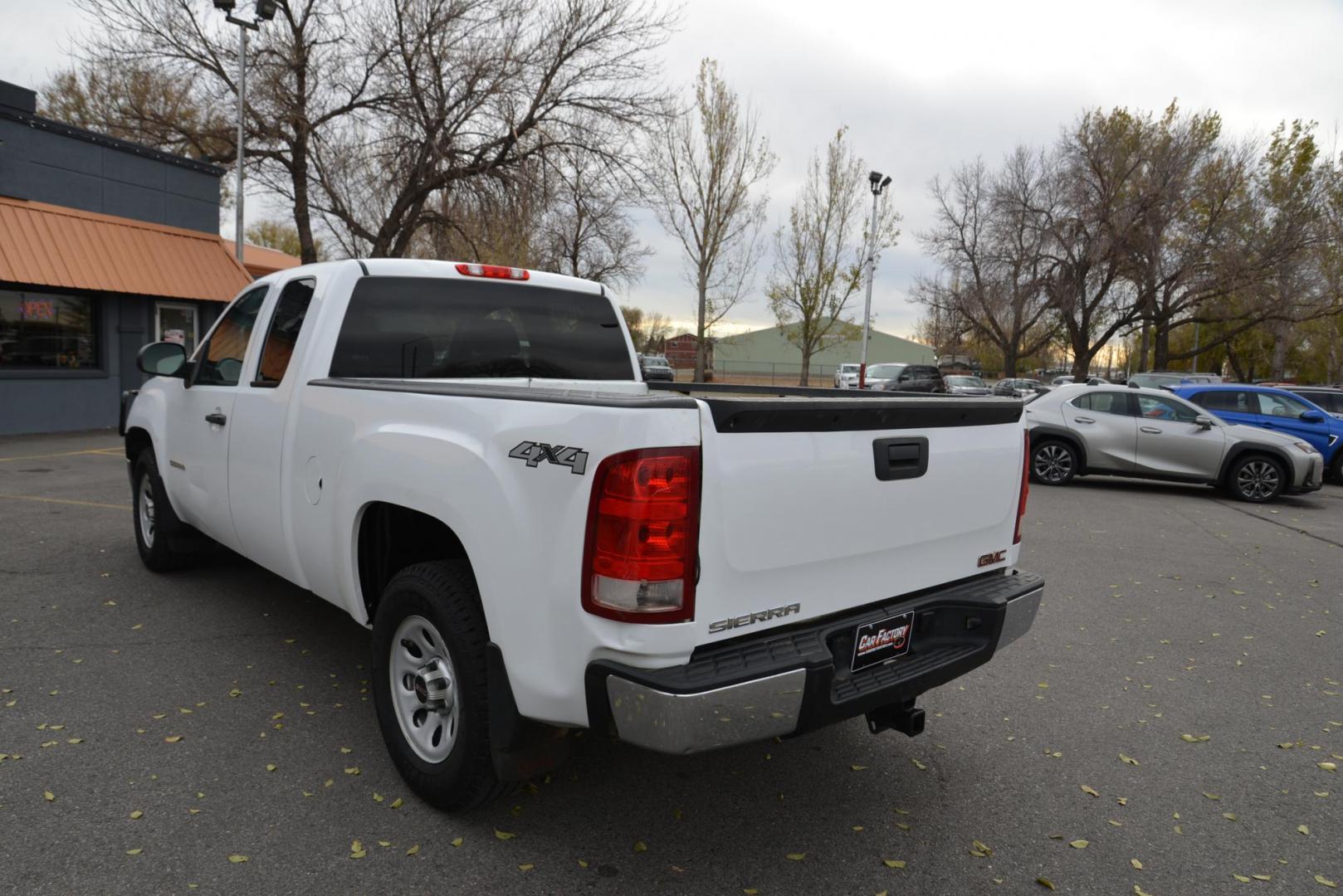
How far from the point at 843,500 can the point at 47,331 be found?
16.7 m

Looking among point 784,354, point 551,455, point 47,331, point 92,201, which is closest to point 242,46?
point 92,201

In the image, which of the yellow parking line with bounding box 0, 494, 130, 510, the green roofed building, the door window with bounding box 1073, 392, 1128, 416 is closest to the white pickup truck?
the yellow parking line with bounding box 0, 494, 130, 510

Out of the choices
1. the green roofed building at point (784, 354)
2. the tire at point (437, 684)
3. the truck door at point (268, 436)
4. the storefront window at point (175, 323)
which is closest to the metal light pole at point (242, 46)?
the storefront window at point (175, 323)

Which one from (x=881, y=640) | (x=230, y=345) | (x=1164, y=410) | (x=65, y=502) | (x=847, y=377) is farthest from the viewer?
(x=847, y=377)

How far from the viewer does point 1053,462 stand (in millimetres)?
12852

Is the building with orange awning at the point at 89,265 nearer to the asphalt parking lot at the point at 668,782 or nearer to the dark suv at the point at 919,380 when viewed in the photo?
the asphalt parking lot at the point at 668,782

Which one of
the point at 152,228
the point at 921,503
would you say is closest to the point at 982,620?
the point at 921,503

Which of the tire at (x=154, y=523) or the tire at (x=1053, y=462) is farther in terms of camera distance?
the tire at (x=1053, y=462)

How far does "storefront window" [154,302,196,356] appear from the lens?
16484mm

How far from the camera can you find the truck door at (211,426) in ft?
14.8

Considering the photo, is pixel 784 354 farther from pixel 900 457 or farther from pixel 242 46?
pixel 900 457

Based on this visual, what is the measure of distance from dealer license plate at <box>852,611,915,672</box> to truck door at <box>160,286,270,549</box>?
342 cm

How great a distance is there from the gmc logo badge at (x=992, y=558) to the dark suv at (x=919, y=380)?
2394cm

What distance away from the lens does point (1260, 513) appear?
1092 cm
